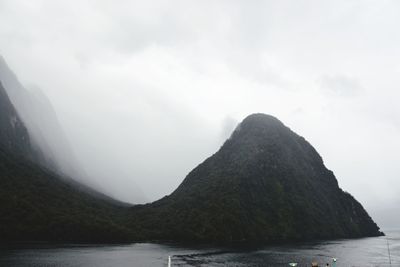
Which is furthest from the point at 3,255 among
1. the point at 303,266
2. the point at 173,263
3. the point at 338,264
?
the point at 338,264

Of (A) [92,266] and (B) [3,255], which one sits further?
(B) [3,255]

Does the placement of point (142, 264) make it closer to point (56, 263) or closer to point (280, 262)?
point (56, 263)

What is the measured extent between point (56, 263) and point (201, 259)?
179ft

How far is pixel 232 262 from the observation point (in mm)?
146625

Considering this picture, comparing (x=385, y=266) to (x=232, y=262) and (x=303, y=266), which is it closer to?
(x=303, y=266)

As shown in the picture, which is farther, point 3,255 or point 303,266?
point 3,255

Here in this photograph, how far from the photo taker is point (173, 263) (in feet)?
460

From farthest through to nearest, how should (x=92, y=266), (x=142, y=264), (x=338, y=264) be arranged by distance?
1. (x=338, y=264)
2. (x=142, y=264)
3. (x=92, y=266)

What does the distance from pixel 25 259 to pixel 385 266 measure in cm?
12609

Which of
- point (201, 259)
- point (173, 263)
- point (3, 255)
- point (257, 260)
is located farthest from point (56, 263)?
point (257, 260)

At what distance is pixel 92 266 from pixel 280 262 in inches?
2608

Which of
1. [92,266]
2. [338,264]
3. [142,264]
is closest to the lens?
[92,266]

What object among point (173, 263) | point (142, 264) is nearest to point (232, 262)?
point (173, 263)

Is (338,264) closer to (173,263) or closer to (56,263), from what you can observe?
(173,263)
